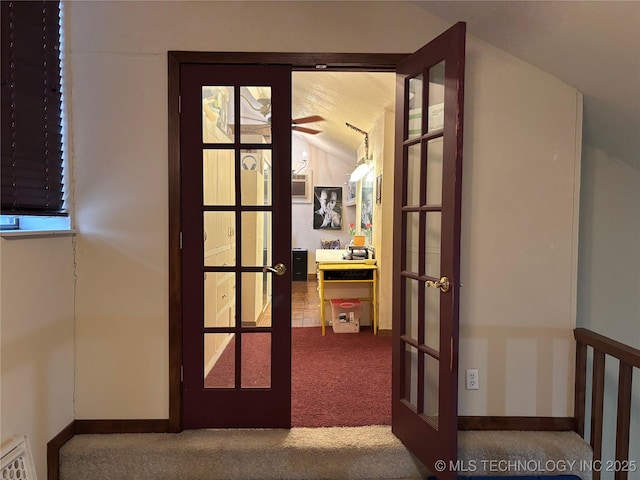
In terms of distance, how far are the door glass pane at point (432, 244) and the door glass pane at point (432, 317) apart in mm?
105

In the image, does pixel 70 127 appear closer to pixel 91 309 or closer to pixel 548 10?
pixel 91 309

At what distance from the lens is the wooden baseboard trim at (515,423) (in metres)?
2.30

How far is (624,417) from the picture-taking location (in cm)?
189

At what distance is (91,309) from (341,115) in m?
3.73

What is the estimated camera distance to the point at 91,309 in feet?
7.48

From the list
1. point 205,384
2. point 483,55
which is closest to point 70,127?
point 205,384

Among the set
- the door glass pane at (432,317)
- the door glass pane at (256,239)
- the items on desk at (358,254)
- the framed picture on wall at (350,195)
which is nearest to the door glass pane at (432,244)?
the door glass pane at (432,317)

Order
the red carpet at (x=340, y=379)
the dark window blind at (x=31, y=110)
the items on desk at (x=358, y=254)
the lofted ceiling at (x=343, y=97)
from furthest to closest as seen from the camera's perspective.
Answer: the items on desk at (x=358, y=254), the lofted ceiling at (x=343, y=97), the red carpet at (x=340, y=379), the dark window blind at (x=31, y=110)

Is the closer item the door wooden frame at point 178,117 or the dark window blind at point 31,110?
the dark window blind at point 31,110

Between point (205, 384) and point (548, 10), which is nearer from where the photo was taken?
point (548, 10)

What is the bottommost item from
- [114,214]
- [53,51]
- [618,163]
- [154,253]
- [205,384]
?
[205,384]

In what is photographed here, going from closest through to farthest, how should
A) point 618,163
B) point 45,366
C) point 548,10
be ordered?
point 548,10 → point 45,366 → point 618,163

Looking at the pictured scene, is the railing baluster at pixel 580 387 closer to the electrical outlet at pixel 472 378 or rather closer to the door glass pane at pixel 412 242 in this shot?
the electrical outlet at pixel 472 378

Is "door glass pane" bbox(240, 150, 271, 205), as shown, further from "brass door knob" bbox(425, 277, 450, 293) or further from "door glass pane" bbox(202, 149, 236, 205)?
"brass door knob" bbox(425, 277, 450, 293)
